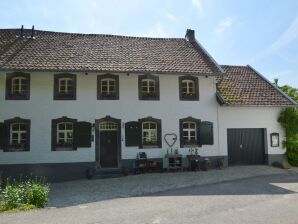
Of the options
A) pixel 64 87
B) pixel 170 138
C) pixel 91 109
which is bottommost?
pixel 170 138

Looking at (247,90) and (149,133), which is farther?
(247,90)

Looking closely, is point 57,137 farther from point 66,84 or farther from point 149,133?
point 149,133

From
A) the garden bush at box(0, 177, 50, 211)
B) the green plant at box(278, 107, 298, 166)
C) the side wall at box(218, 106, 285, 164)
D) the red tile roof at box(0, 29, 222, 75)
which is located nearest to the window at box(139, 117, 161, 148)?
the red tile roof at box(0, 29, 222, 75)

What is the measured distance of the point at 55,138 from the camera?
720 inches

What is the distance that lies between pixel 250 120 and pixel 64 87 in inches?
428

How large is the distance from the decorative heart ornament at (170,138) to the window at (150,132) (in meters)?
0.40

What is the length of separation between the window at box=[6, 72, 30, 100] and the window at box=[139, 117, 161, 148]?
618 cm

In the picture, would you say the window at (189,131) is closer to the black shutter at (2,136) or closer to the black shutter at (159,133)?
the black shutter at (159,133)

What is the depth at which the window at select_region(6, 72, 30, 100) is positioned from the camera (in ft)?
59.4

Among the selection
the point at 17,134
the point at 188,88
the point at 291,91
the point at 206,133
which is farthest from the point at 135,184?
the point at 291,91

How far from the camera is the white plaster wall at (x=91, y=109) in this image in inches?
709

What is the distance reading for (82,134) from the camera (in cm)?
1845

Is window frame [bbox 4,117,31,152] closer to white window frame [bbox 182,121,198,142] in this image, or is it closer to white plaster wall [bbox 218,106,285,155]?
white window frame [bbox 182,121,198,142]

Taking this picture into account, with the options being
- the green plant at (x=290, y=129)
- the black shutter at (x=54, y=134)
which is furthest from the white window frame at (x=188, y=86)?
the black shutter at (x=54, y=134)
